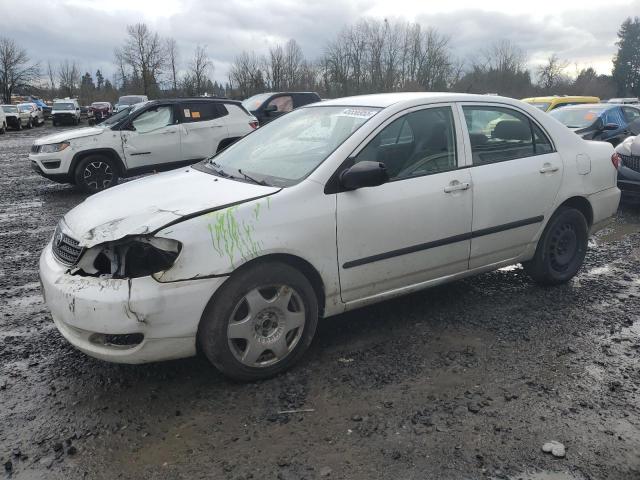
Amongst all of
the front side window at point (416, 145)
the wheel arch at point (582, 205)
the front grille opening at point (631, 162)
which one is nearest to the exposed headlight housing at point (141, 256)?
the front side window at point (416, 145)

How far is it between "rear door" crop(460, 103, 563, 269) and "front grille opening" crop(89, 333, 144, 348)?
245 cm

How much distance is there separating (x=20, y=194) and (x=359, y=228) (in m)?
9.14

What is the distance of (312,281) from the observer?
3311 mm

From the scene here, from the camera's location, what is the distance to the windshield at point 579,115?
36.5ft

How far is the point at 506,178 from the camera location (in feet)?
13.2

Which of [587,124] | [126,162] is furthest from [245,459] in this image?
[587,124]

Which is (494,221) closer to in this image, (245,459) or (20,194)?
(245,459)

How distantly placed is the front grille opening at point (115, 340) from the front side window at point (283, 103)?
12241 mm

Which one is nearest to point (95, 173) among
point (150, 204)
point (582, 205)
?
point (150, 204)

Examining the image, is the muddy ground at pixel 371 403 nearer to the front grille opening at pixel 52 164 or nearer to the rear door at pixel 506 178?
the rear door at pixel 506 178

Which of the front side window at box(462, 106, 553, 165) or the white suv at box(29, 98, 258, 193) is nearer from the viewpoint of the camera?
the front side window at box(462, 106, 553, 165)

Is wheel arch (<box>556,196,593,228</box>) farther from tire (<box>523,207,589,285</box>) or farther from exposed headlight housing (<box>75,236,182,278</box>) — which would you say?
exposed headlight housing (<box>75,236,182,278</box>)

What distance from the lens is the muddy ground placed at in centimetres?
247

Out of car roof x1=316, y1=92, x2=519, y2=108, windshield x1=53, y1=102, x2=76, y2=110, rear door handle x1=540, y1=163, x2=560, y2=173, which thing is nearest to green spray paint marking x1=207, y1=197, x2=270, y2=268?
car roof x1=316, y1=92, x2=519, y2=108
